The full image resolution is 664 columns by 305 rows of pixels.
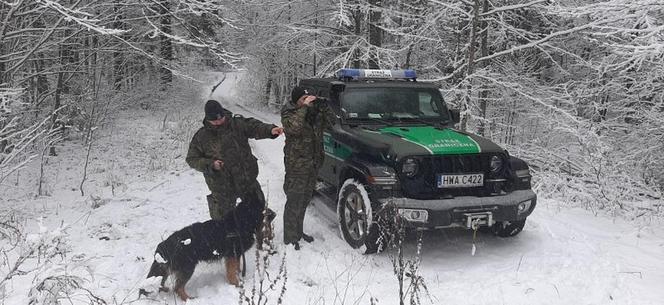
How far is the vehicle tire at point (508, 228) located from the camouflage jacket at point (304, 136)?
7.75ft

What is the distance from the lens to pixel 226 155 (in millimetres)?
5289

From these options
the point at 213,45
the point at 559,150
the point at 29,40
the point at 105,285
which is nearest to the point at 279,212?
the point at 105,285

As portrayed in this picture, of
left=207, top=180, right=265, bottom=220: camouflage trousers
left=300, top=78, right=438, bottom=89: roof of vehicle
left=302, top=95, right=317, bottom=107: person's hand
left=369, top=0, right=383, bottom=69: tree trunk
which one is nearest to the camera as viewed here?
left=207, top=180, right=265, bottom=220: camouflage trousers

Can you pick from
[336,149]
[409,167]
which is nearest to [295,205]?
[336,149]

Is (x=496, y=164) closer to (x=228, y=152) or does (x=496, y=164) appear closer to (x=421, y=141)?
(x=421, y=141)

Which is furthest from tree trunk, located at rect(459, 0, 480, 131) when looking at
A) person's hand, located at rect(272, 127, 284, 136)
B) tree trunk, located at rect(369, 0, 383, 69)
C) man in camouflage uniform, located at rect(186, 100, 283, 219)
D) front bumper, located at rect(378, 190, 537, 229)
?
man in camouflage uniform, located at rect(186, 100, 283, 219)

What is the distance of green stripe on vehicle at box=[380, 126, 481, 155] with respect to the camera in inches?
212

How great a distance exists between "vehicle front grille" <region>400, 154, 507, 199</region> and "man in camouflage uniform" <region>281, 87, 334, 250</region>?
44.1 inches

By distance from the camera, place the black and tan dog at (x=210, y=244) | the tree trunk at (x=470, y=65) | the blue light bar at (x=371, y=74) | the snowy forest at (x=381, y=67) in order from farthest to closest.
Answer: the tree trunk at (x=470, y=65), the snowy forest at (x=381, y=67), the blue light bar at (x=371, y=74), the black and tan dog at (x=210, y=244)

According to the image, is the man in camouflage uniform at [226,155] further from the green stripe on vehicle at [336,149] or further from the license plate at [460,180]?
the license plate at [460,180]

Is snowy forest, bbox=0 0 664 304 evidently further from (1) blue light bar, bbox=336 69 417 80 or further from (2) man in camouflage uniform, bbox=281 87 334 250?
Result: (1) blue light bar, bbox=336 69 417 80

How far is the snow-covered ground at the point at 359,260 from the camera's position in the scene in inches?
175

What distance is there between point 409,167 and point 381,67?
1072cm

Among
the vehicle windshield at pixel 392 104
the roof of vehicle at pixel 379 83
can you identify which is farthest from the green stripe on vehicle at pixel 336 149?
the roof of vehicle at pixel 379 83
